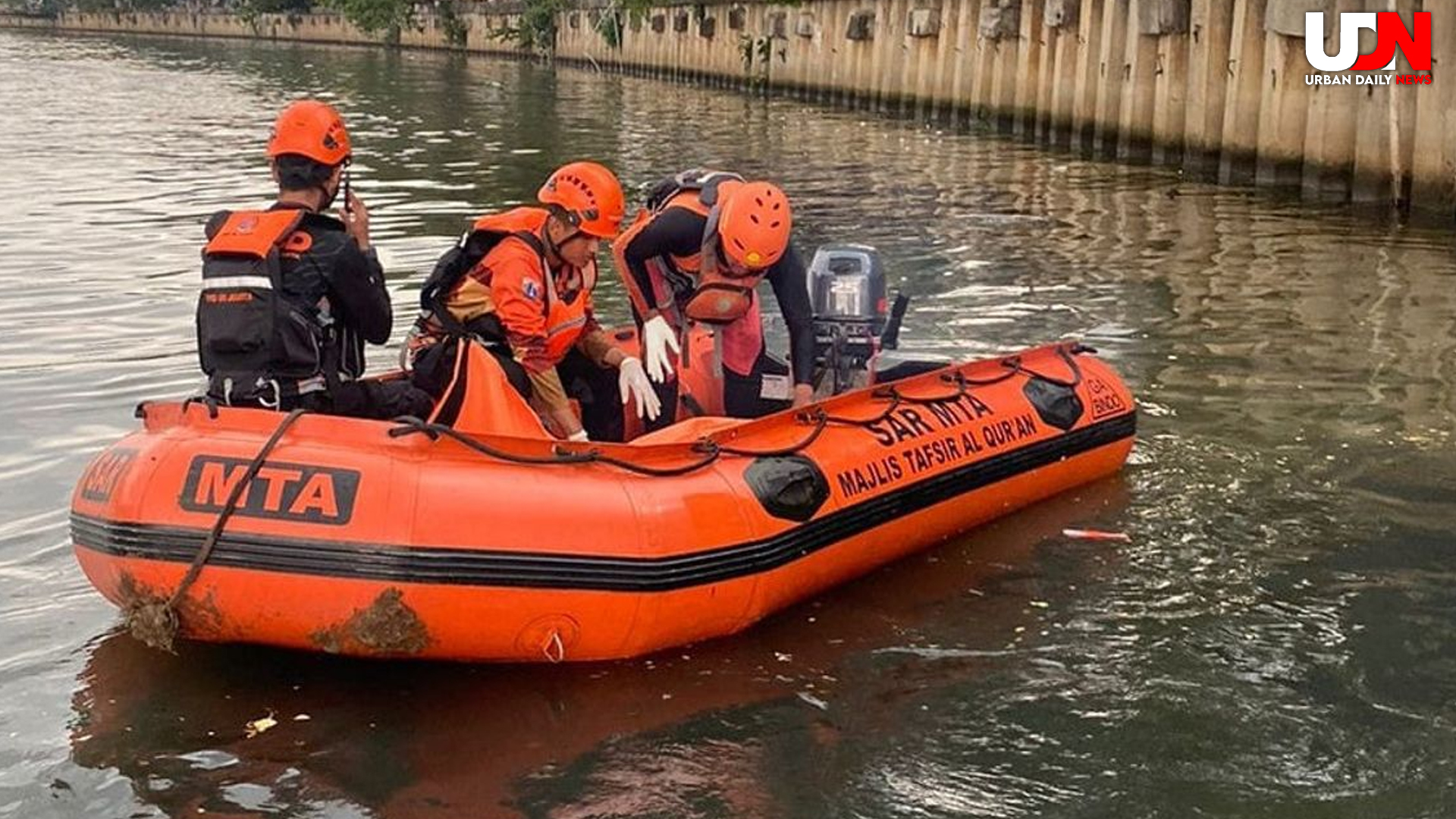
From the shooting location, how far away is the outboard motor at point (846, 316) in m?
8.07

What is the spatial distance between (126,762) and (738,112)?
30.3 m

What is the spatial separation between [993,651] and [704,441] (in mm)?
1326

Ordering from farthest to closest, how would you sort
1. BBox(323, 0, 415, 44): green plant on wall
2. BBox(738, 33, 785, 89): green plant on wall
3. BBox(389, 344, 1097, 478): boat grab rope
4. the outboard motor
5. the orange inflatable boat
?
BBox(323, 0, 415, 44): green plant on wall < BBox(738, 33, 785, 89): green plant on wall < the outboard motor < BBox(389, 344, 1097, 478): boat grab rope < the orange inflatable boat

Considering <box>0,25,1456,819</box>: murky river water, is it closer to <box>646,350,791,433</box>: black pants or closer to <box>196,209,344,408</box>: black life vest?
<box>196,209,344,408</box>: black life vest

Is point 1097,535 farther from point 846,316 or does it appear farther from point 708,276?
point 708,276

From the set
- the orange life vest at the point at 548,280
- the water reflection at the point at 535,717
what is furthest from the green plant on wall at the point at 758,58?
the water reflection at the point at 535,717

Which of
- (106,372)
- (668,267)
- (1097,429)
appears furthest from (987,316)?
(106,372)

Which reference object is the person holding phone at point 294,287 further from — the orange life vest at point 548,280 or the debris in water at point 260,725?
the debris in water at point 260,725

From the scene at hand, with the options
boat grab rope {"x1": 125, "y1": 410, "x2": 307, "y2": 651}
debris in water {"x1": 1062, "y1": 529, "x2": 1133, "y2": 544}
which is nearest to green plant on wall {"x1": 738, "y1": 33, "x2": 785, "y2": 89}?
debris in water {"x1": 1062, "y1": 529, "x2": 1133, "y2": 544}

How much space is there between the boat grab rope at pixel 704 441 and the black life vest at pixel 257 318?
1.40ft

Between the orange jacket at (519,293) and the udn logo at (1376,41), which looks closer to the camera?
the orange jacket at (519,293)

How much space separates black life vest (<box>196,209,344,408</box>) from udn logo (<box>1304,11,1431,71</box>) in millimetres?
12023

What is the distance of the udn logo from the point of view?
1516 cm

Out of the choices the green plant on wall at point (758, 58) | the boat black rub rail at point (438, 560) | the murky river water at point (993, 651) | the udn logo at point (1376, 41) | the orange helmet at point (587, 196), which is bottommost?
the murky river water at point (993, 651)
